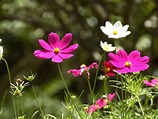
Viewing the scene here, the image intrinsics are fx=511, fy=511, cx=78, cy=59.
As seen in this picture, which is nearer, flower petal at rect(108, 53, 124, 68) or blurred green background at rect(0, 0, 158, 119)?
flower petal at rect(108, 53, 124, 68)

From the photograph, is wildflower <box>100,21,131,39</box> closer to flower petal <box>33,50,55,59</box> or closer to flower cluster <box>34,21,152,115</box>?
flower cluster <box>34,21,152,115</box>

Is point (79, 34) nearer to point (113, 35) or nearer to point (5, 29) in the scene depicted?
point (5, 29)

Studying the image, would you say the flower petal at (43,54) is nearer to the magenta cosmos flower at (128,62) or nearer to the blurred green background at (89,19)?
the magenta cosmos flower at (128,62)

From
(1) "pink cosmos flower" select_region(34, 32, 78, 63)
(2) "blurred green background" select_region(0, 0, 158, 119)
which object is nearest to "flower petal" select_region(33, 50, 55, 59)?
(1) "pink cosmos flower" select_region(34, 32, 78, 63)

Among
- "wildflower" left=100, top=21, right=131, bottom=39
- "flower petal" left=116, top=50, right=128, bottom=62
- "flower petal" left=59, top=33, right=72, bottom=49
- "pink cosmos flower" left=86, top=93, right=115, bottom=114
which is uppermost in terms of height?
"wildflower" left=100, top=21, right=131, bottom=39

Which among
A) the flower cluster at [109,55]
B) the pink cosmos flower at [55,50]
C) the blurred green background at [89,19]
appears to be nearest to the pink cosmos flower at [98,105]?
the flower cluster at [109,55]

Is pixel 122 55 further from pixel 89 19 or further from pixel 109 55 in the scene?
pixel 89 19

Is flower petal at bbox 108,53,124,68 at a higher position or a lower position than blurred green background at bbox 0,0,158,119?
lower
